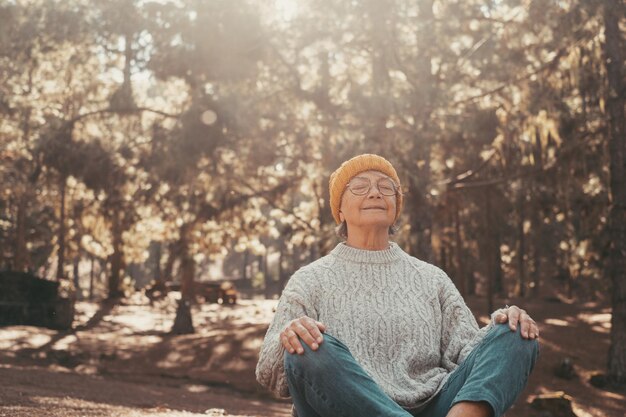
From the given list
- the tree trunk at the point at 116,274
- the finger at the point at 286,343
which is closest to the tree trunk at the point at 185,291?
the tree trunk at the point at 116,274

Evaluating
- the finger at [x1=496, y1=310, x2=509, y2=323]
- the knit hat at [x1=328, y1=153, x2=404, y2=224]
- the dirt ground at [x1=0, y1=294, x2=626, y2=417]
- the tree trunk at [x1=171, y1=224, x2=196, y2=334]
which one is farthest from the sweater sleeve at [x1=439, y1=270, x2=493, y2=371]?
the tree trunk at [x1=171, y1=224, x2=196, y2=334]

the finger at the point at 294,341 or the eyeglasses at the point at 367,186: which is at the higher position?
the eyeglasses at the point at 367,186

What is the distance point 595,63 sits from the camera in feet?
44.8

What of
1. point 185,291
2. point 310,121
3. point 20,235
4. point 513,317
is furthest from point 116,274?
point 513,317

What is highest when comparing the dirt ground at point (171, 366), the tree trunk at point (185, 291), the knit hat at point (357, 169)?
the knit hat at point (357, 169)

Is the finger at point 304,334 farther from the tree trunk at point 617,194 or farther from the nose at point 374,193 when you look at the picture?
the tree trunk at point 617,194

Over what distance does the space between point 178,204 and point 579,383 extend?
1022 cm

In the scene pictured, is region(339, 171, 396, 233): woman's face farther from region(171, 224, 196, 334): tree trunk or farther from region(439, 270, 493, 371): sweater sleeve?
region(171, 224, 196, 334): tree trunk

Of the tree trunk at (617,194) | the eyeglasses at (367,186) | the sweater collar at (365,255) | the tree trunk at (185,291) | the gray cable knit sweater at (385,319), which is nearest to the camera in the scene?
the gray cable knit sweater at (385,319)

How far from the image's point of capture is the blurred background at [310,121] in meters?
13.9

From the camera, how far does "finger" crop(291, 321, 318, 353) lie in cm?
281

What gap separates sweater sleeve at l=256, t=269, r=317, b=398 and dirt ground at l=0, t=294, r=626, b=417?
368cm

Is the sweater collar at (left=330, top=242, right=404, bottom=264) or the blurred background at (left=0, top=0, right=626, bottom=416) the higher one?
the blurred background at (left=0, top=0, right=626, bottom=416)

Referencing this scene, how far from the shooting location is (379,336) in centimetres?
320
